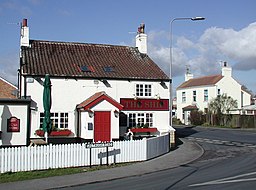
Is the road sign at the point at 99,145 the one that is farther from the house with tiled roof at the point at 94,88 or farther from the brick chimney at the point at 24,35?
the brick chimney at the point at 24,35

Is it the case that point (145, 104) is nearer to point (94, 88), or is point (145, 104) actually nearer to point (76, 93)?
point (94, 88)

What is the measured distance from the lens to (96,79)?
85.9 ft

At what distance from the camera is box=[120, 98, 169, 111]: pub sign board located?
26766 mm

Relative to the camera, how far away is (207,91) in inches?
2240

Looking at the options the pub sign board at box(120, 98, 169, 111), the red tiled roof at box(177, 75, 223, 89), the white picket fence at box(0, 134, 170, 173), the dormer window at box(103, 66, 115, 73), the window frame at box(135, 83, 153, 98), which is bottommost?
the white picket fence at box(0, 134, 170, 173)

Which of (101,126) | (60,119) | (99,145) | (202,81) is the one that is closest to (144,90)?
(101,126)

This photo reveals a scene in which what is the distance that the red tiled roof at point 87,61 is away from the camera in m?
25.6

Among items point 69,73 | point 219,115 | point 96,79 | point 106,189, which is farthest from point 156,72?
point 219,115

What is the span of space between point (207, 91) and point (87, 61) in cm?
3280

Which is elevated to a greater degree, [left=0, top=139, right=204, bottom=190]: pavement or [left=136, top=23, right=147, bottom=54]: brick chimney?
[left=136, top=23, right=147, bottom=54]: brick chimney

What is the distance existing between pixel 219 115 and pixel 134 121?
86.0 ft

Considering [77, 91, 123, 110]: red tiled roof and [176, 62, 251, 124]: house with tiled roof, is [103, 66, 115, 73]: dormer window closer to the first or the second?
[77, 91, 123, 110]: red tiled roof

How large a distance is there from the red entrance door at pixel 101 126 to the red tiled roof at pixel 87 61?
3160 millimetres

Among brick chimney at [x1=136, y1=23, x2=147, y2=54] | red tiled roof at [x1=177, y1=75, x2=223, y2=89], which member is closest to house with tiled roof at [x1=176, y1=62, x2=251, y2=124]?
red tiled roof at [x1=177, y1=75, x2=223, y2=89]
